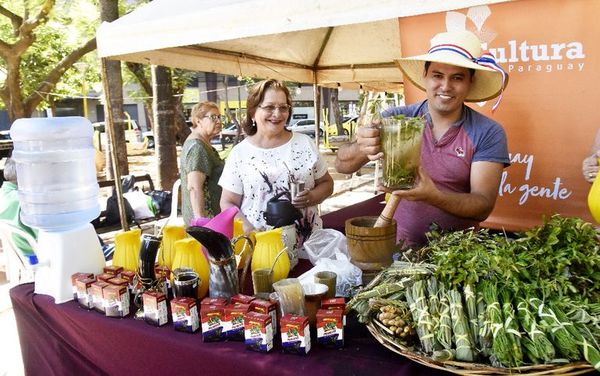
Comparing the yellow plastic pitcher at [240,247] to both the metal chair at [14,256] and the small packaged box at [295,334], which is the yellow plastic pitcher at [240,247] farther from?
the metal chair at [14,256]

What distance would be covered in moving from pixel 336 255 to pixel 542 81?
179 centimetres

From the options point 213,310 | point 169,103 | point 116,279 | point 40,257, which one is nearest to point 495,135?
point 213,310

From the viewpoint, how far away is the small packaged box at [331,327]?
134 cm

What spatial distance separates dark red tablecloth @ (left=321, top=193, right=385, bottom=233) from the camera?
4.43 metres

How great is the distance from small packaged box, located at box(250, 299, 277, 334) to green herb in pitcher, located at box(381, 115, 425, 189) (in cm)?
60

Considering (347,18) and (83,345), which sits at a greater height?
(347,18)

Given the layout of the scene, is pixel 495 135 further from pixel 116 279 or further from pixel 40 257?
pixel 40 257

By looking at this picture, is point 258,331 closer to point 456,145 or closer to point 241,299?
point 241,299

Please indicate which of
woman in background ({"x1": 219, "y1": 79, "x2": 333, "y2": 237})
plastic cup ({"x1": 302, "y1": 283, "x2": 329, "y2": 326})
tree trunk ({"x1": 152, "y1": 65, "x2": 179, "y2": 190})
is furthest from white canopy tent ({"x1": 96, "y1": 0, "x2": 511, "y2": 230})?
tree trunk ({"x1": 152, "y1": 65, "x2": 179, "y2": 190})

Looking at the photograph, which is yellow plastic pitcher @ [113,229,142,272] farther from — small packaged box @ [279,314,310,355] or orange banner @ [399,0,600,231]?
orange banner @ [399,0,600,231]

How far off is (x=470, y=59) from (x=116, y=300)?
1773mm

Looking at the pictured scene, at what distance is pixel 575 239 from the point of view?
56.3 inches

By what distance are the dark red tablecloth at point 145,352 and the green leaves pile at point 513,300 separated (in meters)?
0.12

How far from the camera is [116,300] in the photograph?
5.55 feet
